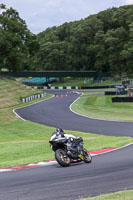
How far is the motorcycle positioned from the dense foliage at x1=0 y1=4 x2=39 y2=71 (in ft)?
262

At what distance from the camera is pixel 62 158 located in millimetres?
13414

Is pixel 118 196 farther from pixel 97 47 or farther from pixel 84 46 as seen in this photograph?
pixel 84 46

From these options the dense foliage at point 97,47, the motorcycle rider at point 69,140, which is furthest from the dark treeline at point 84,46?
the motorcycle rider at point 69,140

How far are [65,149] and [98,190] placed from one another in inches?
161

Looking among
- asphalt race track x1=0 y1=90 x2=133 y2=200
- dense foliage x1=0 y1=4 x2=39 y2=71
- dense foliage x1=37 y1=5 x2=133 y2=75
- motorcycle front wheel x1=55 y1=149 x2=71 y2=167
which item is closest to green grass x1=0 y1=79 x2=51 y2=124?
dense foliage x1=0 y1=4 x2=39 y2=71

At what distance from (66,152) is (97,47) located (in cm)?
11190

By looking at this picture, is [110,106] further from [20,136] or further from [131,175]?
[131,175]

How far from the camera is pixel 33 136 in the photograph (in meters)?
29.5

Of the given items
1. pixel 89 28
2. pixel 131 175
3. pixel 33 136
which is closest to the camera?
pixel 131 175

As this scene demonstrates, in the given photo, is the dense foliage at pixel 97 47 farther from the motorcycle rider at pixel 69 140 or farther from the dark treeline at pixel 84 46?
the motorcycle rider at pixel 69 140

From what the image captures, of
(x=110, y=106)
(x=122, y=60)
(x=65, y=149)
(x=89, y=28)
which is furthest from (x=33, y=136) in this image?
(x=89, y=28)

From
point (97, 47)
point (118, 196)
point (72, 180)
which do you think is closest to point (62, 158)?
point (72, 180)

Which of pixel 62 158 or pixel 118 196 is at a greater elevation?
pixel 118 196

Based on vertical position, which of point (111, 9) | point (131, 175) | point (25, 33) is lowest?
point (131, 175)
